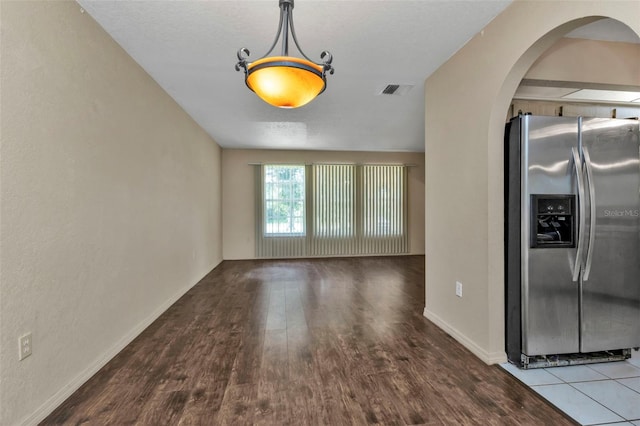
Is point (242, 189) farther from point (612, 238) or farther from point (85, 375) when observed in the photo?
point (612, 238)

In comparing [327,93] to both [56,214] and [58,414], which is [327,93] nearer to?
[56,214]

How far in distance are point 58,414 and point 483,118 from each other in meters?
3.37

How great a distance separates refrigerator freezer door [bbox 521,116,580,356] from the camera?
2.13 metres

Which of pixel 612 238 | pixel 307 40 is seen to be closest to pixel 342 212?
pixel 307 40

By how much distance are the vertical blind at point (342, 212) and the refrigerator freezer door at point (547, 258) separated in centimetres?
514

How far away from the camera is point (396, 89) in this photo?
345 cm

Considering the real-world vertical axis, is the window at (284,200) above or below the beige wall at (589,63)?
below

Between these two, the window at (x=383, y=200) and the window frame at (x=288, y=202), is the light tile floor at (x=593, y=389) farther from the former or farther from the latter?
the window frame at (x=288, y=202)

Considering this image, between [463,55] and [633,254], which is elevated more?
[463,55]

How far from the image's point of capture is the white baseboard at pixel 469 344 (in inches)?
88.4

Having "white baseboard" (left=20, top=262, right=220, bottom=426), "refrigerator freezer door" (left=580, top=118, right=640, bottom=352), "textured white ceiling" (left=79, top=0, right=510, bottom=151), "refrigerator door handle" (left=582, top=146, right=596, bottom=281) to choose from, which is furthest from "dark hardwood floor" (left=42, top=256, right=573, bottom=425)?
"textured white ceiling" (left=79, top=0, right=510, bottom=151)

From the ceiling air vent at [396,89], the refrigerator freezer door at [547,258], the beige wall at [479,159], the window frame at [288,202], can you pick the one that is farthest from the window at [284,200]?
the refrigerator freezer door at [547,258]

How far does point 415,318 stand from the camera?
126 inches

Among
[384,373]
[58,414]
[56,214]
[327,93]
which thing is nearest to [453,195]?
[384,373]
